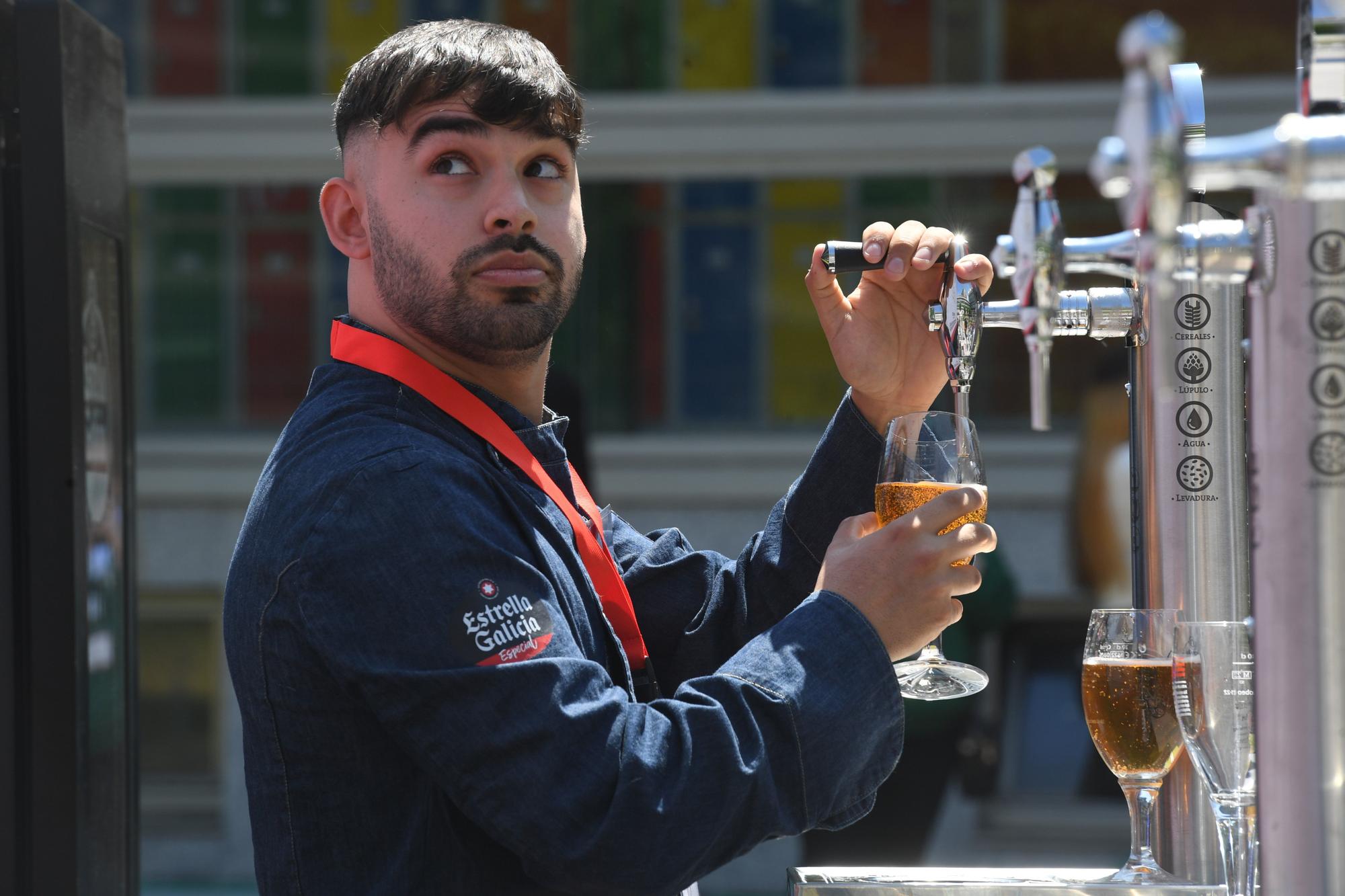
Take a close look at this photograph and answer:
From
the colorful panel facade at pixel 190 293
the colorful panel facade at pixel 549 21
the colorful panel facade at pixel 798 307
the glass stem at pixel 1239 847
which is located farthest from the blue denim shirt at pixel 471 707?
the colorful panel facade at pixel 190 293

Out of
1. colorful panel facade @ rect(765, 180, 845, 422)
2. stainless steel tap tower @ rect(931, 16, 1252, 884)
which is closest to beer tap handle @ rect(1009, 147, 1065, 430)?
stainless steel tap tower @ rect(931, 16, 1252, 884)

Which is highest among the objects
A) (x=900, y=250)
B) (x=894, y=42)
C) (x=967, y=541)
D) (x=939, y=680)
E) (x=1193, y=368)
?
(x=894, y=42)

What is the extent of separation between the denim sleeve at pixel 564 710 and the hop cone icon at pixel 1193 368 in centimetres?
27

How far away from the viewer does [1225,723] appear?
34.7 inches

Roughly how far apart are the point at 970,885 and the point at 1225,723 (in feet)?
0.77

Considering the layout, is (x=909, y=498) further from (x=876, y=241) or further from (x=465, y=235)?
(x=465, y=235)

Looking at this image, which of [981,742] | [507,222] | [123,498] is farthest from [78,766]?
[981,742]

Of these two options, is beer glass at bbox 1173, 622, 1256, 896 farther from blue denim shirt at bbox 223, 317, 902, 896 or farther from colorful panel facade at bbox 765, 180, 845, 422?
colorful panel facade at bbox 765, 180, 845, 422

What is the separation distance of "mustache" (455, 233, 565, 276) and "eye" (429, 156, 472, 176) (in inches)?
2.4

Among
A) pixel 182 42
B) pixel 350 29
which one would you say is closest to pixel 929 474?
pixel 350 29

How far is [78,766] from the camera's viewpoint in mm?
1415

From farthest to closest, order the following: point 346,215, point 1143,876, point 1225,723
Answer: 1. point 346,215
2. point 1143,876
3. point 1225,723

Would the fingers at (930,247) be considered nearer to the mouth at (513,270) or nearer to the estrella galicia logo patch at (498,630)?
the mouth at (513,270)

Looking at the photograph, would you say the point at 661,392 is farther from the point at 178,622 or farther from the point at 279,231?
the point at 178,622
